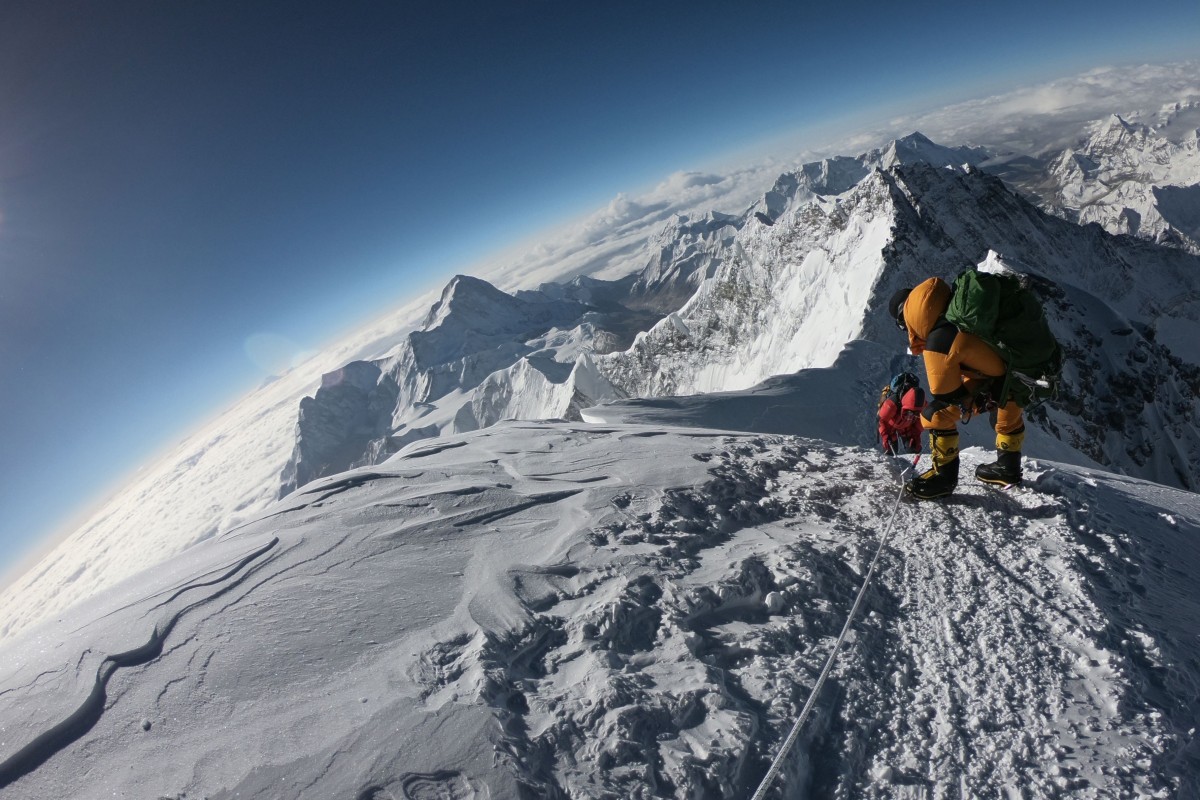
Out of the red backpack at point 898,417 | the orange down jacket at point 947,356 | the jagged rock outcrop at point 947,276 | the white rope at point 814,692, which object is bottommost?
the jagged rock outcrop at point 947,276

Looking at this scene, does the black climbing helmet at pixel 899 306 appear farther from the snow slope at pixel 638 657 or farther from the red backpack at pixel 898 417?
the red backpack at pixel 898 417

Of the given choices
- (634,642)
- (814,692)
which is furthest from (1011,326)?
(634,642)

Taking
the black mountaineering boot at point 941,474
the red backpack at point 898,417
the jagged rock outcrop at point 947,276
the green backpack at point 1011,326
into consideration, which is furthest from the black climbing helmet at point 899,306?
the jagged rock outcrop at point 947,276

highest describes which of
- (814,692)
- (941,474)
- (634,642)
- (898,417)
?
(634,642)

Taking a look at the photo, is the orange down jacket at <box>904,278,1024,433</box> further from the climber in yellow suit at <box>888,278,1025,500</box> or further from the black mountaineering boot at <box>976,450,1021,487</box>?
the black mountaineering boot at <box>976,450,1021,487</box>

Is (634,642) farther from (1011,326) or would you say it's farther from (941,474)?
(1011,326)
